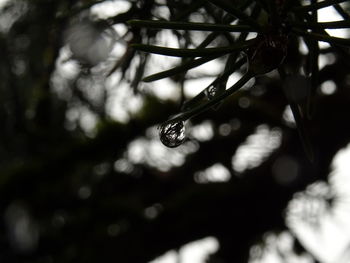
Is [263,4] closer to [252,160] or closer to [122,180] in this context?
[252,160]

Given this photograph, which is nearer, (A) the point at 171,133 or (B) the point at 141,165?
(A) the point at 171,133

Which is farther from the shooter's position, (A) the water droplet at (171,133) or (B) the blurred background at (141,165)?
(B) the blurred background at (141,165)

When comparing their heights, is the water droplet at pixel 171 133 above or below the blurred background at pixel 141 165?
above

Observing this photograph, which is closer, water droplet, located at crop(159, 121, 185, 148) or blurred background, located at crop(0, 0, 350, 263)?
water droplet, located at crop(159, 121, 185, 148)

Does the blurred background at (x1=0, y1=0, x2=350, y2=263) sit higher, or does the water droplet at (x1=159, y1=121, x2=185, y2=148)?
the water droplet at (x1=159, y1=121, x2=185, y2=148)

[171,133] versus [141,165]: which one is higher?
[171,133]

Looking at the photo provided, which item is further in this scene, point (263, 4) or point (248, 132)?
point (248, 132)

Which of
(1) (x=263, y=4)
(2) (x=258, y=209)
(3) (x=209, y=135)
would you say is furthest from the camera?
(3) (x=209, y=135)

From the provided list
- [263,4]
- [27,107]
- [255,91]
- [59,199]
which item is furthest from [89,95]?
[263,4]
